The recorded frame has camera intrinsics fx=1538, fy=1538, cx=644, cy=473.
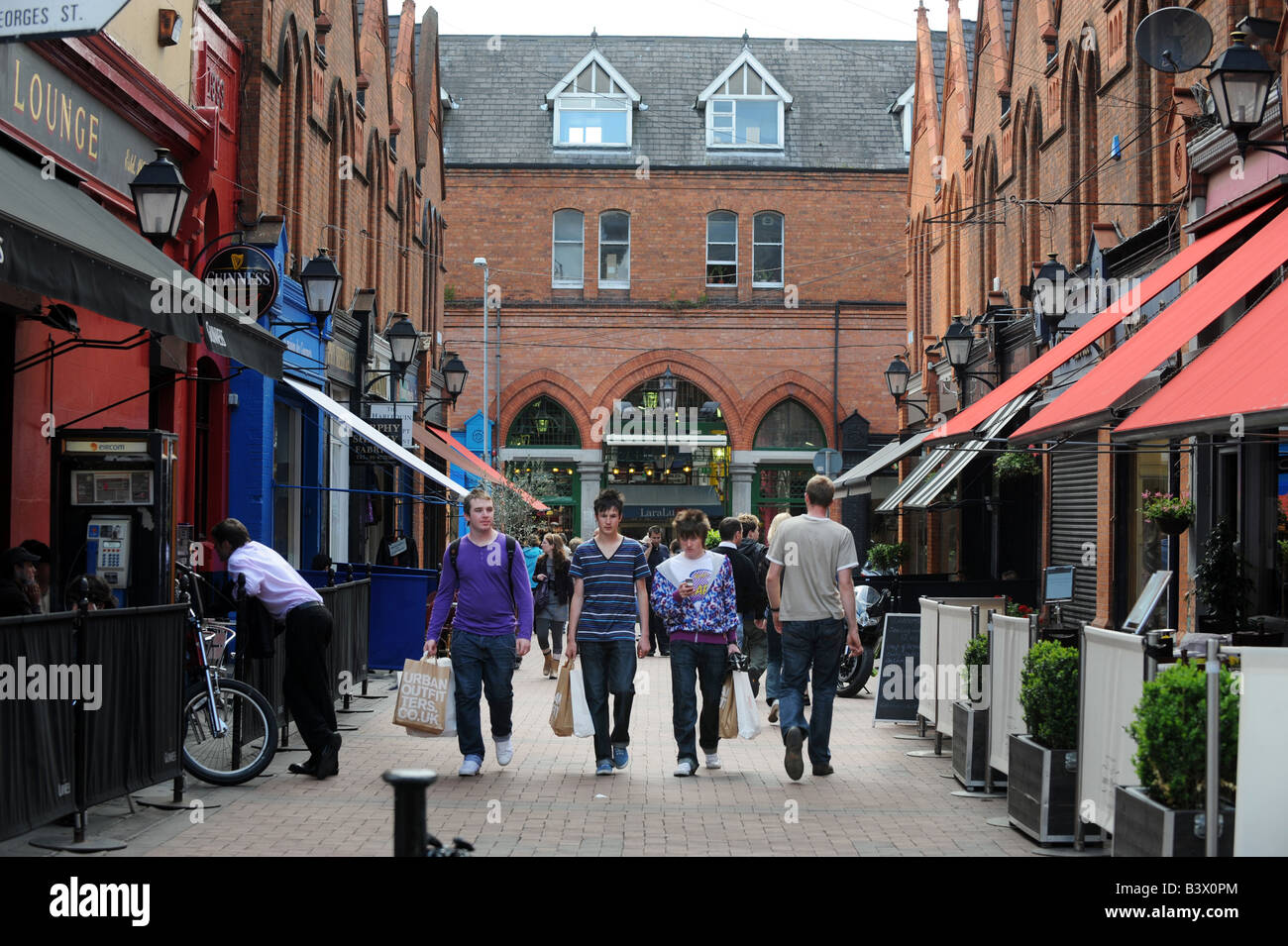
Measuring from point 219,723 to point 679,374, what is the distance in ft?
109

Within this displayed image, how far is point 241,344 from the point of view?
10484 mm

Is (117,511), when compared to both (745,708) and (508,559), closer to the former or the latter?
(508,559)

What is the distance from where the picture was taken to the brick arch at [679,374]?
41.8 m

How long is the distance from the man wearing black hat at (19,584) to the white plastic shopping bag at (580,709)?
135 inches

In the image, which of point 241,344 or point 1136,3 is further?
point 1136,3

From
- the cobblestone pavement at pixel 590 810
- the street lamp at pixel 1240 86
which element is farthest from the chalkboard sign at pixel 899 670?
the street lamp at pixel 1240 86

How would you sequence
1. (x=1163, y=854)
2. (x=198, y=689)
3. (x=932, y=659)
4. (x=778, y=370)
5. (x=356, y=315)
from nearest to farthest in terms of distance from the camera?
(x=1163, y=854), (x=198, y=689), (x=932, y=659), (x=356, y=315), (x=778, y=370)

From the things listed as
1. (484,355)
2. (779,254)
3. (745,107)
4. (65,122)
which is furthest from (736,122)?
(65,122)

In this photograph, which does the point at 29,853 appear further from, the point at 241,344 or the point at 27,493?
the point at 27,493

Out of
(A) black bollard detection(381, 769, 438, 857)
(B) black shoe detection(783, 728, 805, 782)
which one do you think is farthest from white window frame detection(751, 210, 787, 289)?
(A) black bollard detection(381, 769, 438, 857)

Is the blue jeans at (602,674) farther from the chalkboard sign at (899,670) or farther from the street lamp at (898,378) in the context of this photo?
the street lamp at (898,378)

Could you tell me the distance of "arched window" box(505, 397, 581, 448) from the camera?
4225 centimetres
